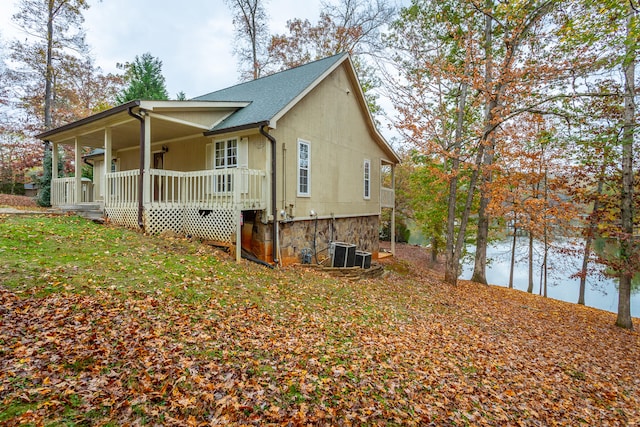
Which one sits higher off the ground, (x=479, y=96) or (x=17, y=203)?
(x=479, y=96)

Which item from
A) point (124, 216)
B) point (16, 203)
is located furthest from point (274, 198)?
point (16, 203)

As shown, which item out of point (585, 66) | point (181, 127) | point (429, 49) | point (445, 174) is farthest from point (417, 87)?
point (181, 127)

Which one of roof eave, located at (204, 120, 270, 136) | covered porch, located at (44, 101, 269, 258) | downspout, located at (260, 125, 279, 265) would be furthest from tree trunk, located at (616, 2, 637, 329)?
covered porch, located at (44, 101, 269, 258)

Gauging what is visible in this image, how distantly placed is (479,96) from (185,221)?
39.1 ft

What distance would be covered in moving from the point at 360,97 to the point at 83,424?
13.2m

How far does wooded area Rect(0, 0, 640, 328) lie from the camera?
8.94 m

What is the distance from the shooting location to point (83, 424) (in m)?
2.56

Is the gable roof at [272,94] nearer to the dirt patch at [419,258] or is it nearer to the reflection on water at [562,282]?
the dirt patch at [419,258]

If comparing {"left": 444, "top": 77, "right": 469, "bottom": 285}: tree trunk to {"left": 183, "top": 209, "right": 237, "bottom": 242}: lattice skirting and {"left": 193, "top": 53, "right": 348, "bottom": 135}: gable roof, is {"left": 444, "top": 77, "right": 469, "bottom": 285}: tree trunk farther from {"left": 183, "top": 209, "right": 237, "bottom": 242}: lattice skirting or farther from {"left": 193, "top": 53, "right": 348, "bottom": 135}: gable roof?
{"left": 183, "top": 209, "right": 237, "bottom": 242}: lattice skirting

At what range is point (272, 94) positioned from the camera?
36.5 feet

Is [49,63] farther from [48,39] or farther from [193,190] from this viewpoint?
[193,190]

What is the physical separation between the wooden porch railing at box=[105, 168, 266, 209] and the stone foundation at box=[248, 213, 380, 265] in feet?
3.07

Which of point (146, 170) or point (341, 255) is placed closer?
point (146, 170)

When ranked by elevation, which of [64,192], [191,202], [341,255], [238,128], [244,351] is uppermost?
[238,128]
